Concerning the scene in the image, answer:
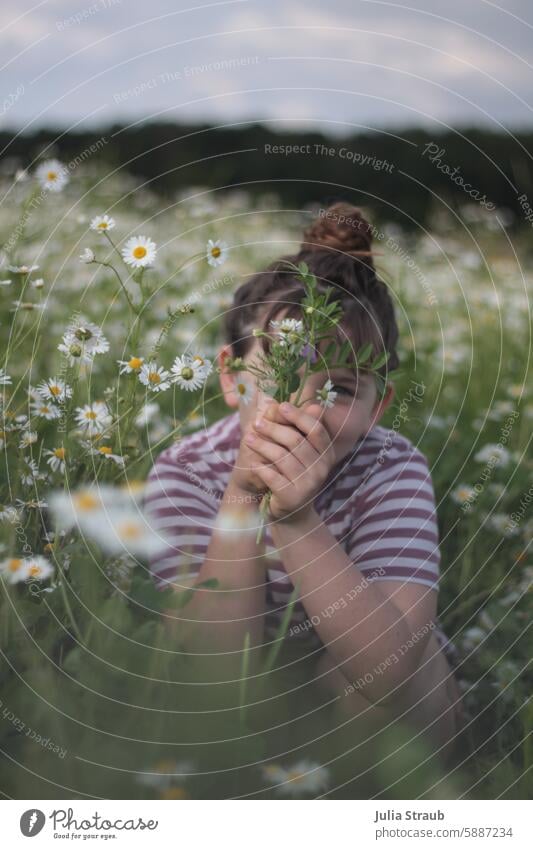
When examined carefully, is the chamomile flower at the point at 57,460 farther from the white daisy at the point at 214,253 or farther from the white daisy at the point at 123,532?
the white daisy at the point at 214,253

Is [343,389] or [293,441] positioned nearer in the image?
[293,441]

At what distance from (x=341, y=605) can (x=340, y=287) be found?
0.29 m

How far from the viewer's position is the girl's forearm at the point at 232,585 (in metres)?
0.68

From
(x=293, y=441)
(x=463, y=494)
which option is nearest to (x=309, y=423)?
(x=293, y=441)

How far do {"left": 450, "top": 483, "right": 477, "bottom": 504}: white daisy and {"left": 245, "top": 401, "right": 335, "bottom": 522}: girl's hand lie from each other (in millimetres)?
375

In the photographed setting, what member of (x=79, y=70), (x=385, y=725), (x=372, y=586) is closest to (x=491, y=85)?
(x=79, y=70)

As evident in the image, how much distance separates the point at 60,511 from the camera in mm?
597

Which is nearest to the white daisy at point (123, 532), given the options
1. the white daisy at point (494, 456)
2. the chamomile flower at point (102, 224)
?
the chamomile flower at point (102, 224)

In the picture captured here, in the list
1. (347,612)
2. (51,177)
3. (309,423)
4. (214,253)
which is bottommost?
(347,612)

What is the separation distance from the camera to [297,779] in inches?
23.8

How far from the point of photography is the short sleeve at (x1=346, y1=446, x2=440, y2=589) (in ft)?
2.44

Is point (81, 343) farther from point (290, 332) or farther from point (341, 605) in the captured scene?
point (341, 605)

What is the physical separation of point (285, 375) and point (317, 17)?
15.7 inches
